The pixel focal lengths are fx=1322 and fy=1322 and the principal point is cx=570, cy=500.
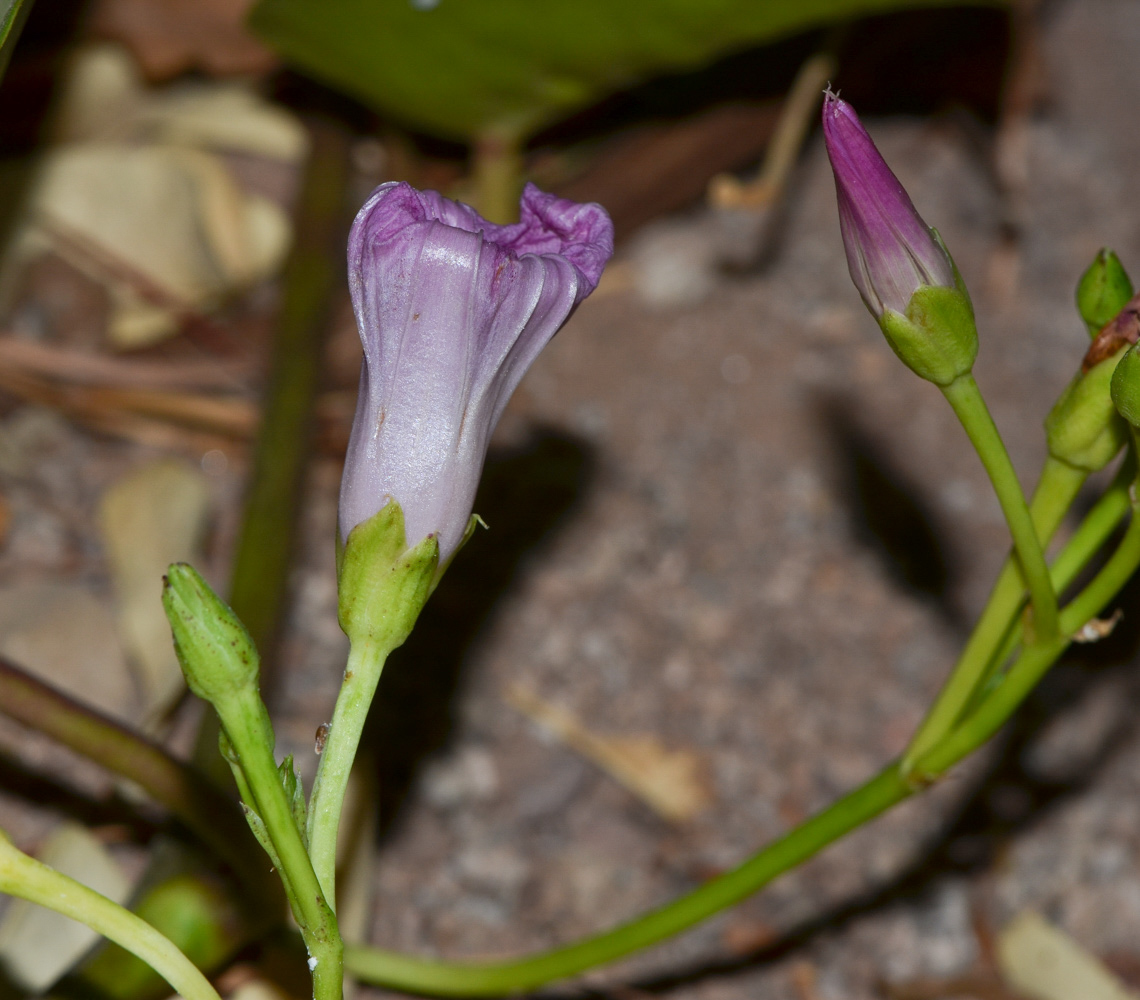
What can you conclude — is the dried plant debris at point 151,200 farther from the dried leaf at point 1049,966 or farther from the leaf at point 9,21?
the dried leaf at point 1049,966

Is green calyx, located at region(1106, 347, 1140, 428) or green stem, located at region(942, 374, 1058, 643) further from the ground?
green calyx, located at region(1106, 347, 1140, 428)

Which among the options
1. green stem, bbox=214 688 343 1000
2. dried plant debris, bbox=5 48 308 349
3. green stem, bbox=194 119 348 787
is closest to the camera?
green stem, bbox=214 688 343 1000

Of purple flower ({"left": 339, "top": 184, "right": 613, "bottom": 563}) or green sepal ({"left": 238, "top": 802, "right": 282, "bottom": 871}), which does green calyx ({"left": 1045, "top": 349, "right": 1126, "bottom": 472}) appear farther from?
green sepal ({"left": 238, "top": 802, "right": 282, "bottom": 871})

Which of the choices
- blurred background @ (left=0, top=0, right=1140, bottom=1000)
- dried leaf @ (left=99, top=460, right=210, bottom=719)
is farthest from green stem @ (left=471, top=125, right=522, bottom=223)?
dried leaf @ (left=99, top=460, right=210, bottom=719)

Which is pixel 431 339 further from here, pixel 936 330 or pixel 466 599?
pixel 466 599

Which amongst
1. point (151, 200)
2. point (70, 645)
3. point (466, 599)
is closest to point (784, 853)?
point (466, 599)

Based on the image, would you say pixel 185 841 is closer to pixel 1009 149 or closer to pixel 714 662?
pixel 714 662

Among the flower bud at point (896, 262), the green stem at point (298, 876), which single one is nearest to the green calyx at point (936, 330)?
the flower bud at point (896, 262)
